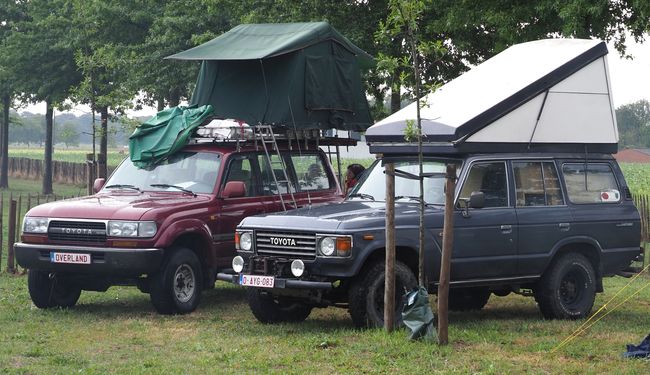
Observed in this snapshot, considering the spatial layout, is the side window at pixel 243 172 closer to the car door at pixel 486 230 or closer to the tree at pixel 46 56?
the car door at pixel 486 230

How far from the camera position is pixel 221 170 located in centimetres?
1419

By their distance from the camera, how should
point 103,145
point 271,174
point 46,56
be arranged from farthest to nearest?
point 46,56
point 103,145
point 271,174

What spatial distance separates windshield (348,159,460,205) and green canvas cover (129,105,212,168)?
2520 millimetres

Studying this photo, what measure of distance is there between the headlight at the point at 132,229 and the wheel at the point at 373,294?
2.56m

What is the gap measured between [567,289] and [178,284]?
442cm

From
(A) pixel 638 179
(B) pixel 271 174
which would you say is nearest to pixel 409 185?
(B) pixel 271 174

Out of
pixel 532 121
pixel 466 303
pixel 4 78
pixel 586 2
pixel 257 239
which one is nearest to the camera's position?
pixel 257 239

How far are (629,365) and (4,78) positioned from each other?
35515mm

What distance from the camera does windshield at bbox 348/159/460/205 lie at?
40.6 ft

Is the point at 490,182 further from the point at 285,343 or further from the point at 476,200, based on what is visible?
the point at 285,343

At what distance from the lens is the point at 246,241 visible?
12250mm

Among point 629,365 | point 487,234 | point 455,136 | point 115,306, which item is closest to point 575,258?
point 487,234

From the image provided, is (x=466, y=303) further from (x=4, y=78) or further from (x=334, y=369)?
(x=4, y=78)

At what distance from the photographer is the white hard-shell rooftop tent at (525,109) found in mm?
12414
